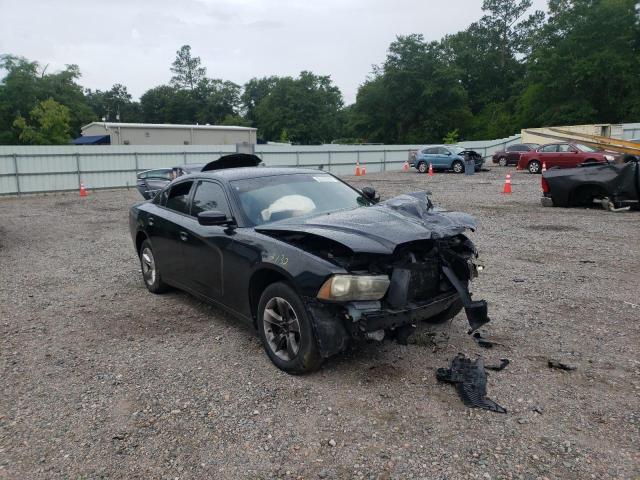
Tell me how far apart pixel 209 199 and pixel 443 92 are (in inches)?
2593

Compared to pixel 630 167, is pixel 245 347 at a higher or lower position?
lower

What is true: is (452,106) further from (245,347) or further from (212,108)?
(245,347)

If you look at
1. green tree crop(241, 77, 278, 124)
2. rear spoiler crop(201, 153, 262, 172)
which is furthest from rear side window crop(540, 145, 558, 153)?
green tree crop(241, 77, 278, 124)

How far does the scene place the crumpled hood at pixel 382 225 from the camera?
11.3 ft

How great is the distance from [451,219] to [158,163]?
865 inches

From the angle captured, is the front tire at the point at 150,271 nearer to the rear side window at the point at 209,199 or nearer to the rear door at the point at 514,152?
the rear side window at the point at 209,199

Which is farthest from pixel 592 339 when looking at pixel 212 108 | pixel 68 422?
pixel 212 108

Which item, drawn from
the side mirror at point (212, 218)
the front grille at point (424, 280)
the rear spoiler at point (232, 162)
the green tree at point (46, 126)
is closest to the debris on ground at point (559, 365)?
the front grille at point (424, 280)

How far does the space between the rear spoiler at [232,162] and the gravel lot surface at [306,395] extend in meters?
1.65

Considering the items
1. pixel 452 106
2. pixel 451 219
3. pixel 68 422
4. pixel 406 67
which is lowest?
pixel 68 422

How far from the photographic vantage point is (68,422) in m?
3.22

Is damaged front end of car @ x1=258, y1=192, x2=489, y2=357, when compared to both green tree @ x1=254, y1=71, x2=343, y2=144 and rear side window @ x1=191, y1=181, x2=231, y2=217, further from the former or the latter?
green tree @ x1=254, y1=71, x2=343, y2=144

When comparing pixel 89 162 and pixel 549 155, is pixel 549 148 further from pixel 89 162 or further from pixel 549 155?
pixel 89 162

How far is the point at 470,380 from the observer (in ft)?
11.5
